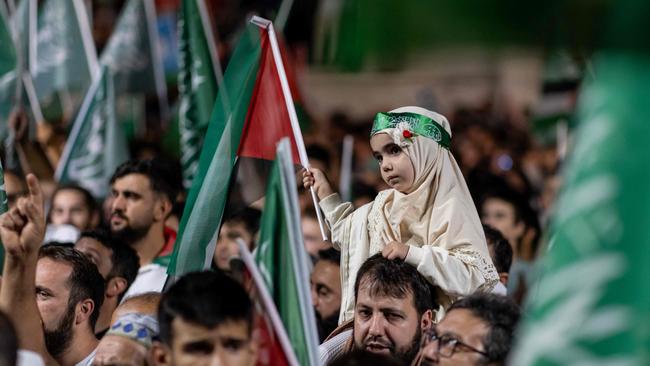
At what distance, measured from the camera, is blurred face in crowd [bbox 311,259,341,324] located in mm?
7219

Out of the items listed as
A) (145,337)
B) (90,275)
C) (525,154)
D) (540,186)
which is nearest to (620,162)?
(145,337)

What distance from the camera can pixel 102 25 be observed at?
62.6 ft

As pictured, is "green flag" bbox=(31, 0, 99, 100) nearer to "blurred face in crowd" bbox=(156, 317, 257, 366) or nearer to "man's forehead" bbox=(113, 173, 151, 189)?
"man's forehead" bbox=(113, 173, 151, 189)

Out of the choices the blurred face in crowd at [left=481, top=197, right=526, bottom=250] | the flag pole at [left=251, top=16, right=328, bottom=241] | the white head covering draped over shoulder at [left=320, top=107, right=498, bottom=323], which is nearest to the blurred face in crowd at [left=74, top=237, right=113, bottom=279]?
the flag pole at [left=251, top=16, right=328, bottom=241]

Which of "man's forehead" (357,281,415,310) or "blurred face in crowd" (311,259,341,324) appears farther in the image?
"blurred face in crowd" (311,259,341,324)

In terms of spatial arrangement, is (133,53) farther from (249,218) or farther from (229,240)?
(249,218)

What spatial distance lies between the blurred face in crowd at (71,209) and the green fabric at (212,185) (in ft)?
8.87

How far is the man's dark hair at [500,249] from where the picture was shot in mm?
7094

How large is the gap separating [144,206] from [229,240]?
1.73 feet

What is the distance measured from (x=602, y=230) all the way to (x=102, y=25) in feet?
53.6

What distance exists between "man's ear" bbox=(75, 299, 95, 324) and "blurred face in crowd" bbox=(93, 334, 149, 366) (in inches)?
35.6

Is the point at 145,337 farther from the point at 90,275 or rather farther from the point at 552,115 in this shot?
the point at 552,115

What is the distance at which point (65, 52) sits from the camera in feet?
36.2

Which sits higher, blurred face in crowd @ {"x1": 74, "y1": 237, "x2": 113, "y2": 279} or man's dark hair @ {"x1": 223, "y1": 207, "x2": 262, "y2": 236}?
man's dark hair @ {"x1": 223, "y1": 207, "x2": 262, "y2": 236}
